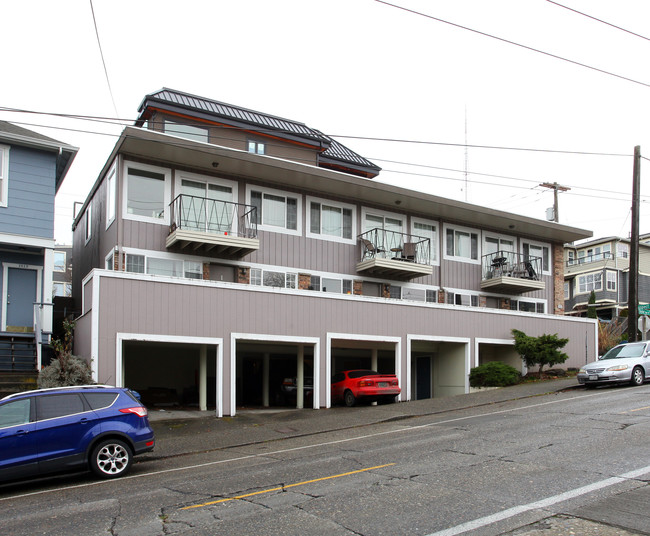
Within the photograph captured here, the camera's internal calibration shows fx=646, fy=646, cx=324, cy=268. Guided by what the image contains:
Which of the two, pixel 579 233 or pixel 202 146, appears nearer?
pixel 202 146

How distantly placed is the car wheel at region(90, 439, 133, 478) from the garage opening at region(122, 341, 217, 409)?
1024 centimetres

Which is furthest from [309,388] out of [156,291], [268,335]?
[156,291]

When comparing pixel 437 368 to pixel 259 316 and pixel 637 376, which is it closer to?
pixel 637 376

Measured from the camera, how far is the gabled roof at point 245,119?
24.0 meters

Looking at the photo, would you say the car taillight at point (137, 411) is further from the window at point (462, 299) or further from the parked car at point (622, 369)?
the window at point (462, 299)

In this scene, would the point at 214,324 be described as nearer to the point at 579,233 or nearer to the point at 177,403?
the point at 177,403

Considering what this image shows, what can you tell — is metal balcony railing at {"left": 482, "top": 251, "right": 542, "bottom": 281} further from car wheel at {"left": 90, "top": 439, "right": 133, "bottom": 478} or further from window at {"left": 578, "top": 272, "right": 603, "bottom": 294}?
window at {"left": 578, "top": 272, "right": 603, "bottom": 294}

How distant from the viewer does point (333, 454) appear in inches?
454

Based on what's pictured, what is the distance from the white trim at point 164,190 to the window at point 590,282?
42.1m

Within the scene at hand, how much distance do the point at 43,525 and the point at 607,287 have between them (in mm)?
52156

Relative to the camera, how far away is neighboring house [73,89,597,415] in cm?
1803

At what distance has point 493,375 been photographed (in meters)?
23.0

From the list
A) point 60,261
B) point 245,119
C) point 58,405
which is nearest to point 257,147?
point 245,119

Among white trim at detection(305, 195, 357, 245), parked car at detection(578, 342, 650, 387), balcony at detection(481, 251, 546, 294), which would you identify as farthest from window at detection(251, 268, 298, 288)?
parked car at detection(578, 342, 650, 387)
